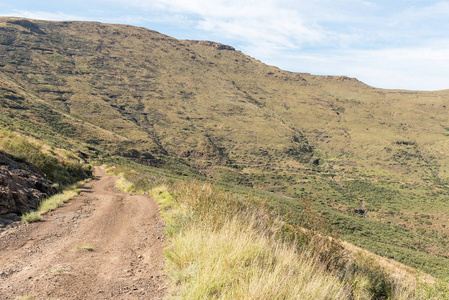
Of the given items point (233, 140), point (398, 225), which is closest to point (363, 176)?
point (398, 225)

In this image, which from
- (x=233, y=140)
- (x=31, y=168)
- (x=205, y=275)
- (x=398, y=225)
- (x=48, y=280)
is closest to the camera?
(x=205, y=275)

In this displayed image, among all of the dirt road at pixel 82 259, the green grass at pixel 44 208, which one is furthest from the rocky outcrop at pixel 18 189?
the dirt road at pixel 82 259

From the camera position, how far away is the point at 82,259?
461 centimetres

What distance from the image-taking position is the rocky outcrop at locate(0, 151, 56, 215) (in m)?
7.32

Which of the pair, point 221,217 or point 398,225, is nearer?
point 221,217

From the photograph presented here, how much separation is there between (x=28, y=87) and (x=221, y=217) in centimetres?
16616

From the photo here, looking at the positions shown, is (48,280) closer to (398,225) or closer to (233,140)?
(398,225)

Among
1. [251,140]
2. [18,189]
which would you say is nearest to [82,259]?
[18,189]

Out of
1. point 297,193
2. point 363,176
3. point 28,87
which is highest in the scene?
point 28,87

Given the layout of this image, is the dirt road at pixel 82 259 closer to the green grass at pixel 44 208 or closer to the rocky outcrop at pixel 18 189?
the green grass at pixel 44 208

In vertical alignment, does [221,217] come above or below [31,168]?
above

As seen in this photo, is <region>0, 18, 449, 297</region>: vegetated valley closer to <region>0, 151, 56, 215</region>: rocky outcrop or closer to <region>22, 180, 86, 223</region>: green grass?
<region>0, 151, 56, 215</region>: rocky outcrop

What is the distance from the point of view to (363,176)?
126938 mm

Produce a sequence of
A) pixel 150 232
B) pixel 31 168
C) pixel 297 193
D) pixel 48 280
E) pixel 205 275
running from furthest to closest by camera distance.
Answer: pixel 297 193 < pixel 31 168 < pixel 150 232 < pixel 48 280 < pixel 205 275
